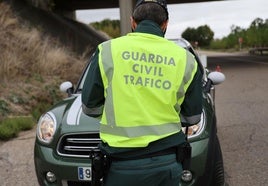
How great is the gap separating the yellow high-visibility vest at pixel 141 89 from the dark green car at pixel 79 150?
5.17 feet

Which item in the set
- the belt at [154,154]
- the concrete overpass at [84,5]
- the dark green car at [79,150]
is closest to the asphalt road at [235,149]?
the dark green car at [79,150]

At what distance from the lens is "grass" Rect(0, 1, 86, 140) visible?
904 cm

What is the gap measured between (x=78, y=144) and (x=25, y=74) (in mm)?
7785

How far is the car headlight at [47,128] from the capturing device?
437 cm

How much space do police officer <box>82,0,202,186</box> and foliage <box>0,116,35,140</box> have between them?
5549 millimetres

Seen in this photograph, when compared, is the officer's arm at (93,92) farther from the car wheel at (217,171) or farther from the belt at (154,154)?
the car wheel at (217,171)

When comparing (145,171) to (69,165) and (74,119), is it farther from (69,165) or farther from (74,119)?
(74,119)

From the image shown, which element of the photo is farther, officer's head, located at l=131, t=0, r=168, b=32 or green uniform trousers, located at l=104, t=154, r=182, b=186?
officer's head, located at l=131, t=0, r=168, b=32

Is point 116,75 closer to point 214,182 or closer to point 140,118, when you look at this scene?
point 140,118

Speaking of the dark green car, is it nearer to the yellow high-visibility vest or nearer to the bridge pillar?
the yellow high-visibility vest

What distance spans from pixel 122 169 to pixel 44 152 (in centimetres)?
202

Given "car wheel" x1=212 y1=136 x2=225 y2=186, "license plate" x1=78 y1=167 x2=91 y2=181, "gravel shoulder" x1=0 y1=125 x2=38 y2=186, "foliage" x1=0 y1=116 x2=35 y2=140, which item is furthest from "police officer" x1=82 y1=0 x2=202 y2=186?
"foliage" x1=0 y1=116 x2=35 y2=140

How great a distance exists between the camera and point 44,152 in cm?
429

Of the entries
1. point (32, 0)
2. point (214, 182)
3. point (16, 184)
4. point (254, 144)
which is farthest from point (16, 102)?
point (32, 0)
